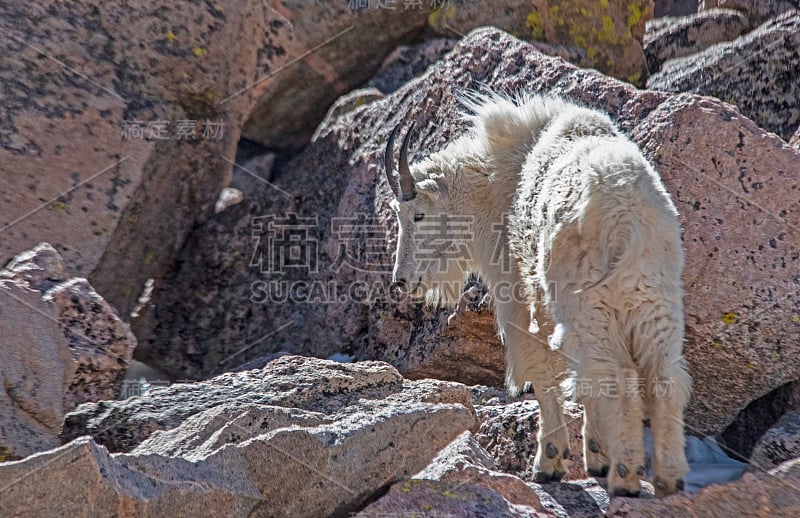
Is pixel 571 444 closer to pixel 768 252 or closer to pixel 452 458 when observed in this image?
pixel 452 458

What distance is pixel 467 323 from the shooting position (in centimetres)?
600

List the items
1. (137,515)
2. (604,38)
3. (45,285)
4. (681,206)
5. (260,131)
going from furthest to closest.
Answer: (260,131), (604,38), (681,206), (45,285), (137,515)

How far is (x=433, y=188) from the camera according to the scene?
18.2ft

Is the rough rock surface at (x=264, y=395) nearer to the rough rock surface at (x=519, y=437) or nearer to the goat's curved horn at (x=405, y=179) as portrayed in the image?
the rough rock surface at (x=519, y=437)

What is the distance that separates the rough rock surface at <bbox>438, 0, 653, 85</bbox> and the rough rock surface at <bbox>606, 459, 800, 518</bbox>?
5.54 m

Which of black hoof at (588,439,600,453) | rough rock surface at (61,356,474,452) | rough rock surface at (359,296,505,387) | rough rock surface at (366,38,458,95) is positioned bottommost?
black hoof at (588,439,600,453)

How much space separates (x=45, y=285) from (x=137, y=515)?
2058 mm

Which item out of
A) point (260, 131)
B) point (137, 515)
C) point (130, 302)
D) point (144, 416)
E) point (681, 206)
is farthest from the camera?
point (260, 131)

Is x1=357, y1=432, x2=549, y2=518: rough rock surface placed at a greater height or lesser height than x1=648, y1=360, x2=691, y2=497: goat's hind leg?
lesser

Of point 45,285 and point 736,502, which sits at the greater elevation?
point 45,285

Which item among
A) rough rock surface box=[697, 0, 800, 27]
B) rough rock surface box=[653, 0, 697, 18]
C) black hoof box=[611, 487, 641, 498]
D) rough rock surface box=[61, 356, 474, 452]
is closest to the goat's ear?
rough rock surface box=[61, 356, 474, 452]

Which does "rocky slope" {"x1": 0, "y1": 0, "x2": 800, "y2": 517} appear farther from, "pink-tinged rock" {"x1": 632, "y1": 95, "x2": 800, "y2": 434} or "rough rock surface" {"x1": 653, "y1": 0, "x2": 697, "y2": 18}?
"rough rock surface" {"x1": 653, "y1": 0, "x2": 697, "y2": 18}

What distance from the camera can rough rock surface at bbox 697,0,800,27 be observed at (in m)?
8.80

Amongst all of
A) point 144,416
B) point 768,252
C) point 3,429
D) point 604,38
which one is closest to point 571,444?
point 768,252
